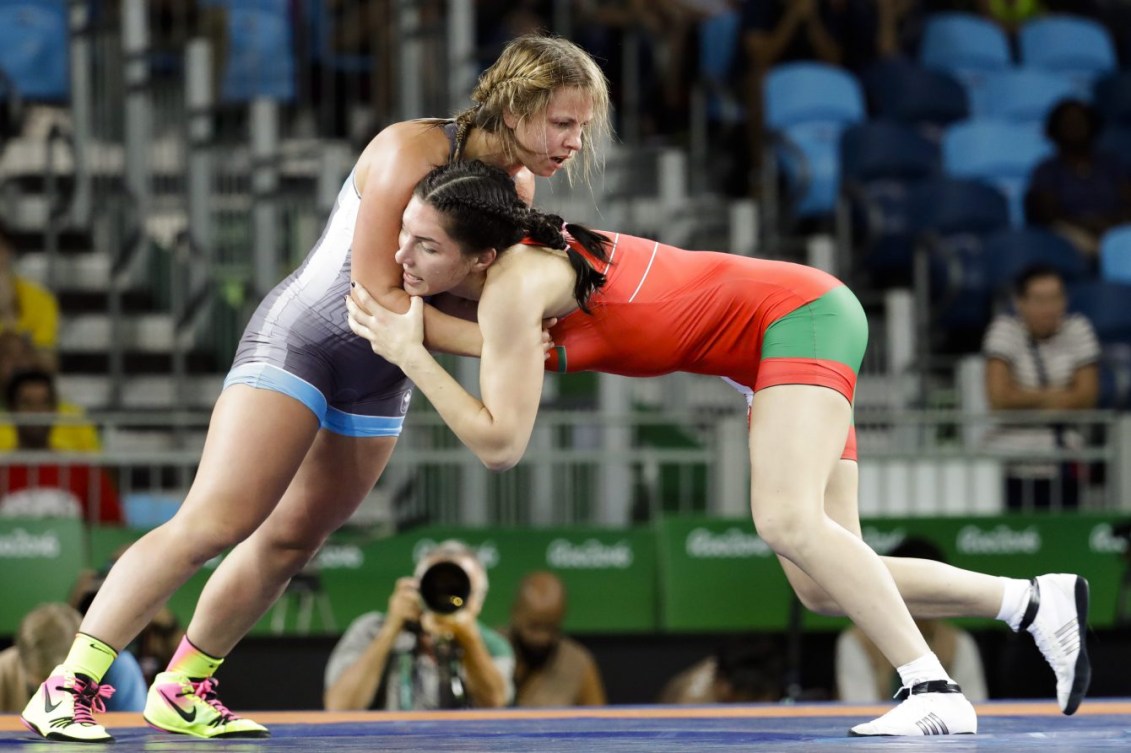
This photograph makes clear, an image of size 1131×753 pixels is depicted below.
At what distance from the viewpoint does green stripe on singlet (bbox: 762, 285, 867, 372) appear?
3.74m

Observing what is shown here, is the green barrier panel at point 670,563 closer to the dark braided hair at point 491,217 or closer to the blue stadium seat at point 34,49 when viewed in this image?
the dark braided hair at point 491,217

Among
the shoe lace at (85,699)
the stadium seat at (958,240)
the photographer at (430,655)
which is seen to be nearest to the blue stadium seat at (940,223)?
the stadium seat at (958,240)

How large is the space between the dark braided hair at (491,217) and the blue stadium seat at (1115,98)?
7712 millimetres

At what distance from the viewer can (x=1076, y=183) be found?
979 cm

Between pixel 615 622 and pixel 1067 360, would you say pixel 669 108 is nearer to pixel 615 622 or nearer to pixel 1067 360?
pixel 1067 360

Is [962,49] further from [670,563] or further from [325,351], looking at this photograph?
[325,351]

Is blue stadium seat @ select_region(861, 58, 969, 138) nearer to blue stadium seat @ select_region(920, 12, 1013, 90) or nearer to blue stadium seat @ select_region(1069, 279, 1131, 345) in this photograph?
blue stadium seat @ select_region(920, 12, 1013, 90)

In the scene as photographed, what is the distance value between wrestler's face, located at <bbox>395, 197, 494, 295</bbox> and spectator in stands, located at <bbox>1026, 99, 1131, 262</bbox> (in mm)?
6534

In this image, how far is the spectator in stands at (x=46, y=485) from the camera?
261 inches

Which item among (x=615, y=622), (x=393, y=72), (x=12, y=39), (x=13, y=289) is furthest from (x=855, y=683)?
(x=12, y=39)

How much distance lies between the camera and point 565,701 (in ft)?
19.4

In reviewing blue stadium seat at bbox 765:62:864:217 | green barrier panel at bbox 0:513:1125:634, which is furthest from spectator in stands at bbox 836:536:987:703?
blue stadium seat at bbox 765:62:864:217

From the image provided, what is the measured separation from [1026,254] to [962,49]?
7.76 feet

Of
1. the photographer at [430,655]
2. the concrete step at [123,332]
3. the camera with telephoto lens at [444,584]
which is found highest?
the concrete step at [123,332]
